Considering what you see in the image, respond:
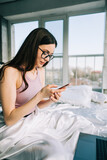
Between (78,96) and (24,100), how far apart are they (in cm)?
110

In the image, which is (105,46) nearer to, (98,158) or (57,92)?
(57,92)

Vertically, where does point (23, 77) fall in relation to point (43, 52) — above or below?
below

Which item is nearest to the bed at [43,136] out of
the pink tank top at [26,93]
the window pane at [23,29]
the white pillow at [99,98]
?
the pink tank top at [26,93]

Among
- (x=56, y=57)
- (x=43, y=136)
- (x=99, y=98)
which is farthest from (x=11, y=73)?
(x=56, y=57)

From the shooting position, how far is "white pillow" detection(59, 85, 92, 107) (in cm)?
165

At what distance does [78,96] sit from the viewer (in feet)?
5.62

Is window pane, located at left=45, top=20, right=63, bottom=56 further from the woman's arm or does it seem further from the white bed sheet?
the woman's arm

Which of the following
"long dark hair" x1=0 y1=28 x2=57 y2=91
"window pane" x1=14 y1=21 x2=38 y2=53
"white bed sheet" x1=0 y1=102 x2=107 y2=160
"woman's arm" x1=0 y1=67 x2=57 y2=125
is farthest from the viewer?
"window pane" x1=14 y1=21 x2=38 y2=53

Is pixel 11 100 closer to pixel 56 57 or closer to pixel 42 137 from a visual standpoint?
pixel 42 137

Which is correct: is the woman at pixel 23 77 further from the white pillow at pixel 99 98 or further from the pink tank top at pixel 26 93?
the white pillow at pixel 99 98

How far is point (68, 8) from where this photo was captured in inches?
93.5

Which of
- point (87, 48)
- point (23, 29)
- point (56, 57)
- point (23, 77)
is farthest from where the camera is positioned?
point (23, 29)

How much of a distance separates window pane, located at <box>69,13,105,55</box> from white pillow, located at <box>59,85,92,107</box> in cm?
114

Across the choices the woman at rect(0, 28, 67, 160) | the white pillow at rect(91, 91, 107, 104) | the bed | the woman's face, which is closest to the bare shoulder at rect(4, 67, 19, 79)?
the woman at rect(0, 28, 67, 160)
